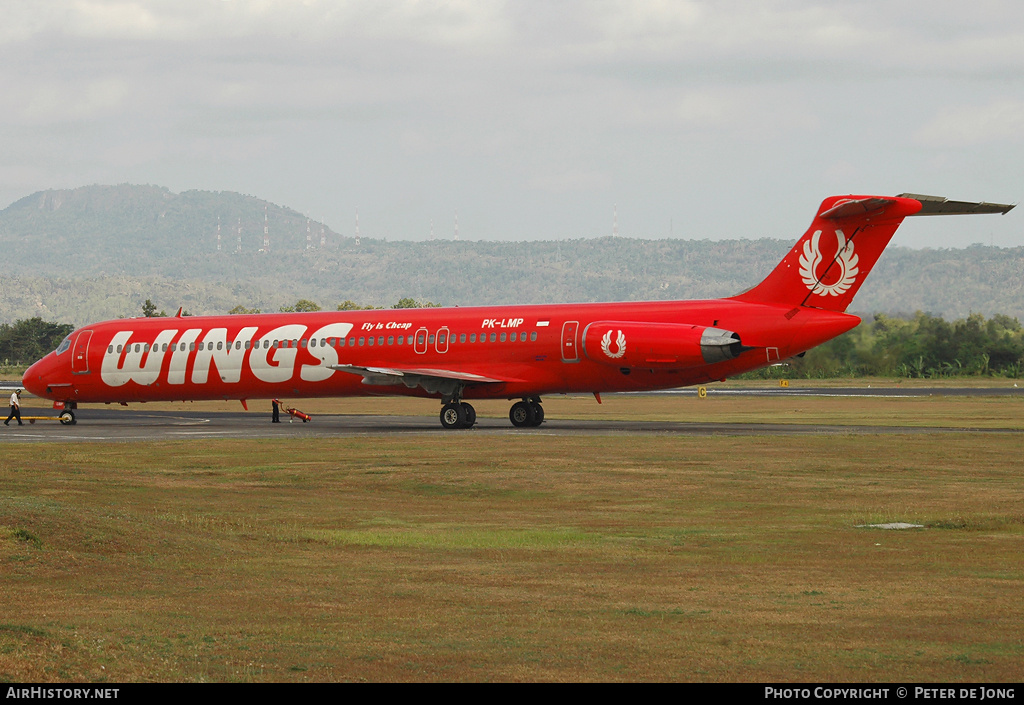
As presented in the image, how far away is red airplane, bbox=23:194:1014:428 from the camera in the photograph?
4188 cm

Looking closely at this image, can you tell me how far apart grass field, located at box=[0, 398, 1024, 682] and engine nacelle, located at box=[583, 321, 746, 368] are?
1043cm

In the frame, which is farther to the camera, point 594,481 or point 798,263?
point 798,263

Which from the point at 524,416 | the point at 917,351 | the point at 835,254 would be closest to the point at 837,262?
the point at 835,254

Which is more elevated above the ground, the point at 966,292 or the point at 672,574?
the point at 966,292

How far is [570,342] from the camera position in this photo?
4403cm

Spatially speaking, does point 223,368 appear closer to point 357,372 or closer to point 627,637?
point 357,372

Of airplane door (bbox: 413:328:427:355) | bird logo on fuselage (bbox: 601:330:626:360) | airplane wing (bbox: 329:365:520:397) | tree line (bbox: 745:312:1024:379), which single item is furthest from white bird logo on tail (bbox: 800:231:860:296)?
tree line (bbox: 745:312:1024:379)

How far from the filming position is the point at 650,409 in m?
62.1

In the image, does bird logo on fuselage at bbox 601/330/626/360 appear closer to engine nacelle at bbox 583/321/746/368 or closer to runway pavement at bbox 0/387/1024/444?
engine nacelle at bbox 583/321/746/368

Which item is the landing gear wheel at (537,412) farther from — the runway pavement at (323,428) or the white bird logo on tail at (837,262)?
the white bird logo on tail at (837,262)

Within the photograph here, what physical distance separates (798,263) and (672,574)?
28.2 meters

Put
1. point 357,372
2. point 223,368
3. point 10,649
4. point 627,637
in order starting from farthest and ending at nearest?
1. point 223,368
2. point 357,372
3. point 627,637
4. point 10,649

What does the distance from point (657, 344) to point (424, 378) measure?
8339 mm

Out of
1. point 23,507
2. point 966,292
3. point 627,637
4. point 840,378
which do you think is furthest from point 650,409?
point 966,292
